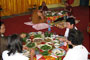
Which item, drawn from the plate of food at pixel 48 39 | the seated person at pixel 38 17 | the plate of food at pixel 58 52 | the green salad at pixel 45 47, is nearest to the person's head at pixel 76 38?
the plate of food at pixel 58 52

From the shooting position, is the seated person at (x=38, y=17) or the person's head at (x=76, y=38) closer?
the person's head at (x=76, y=38)

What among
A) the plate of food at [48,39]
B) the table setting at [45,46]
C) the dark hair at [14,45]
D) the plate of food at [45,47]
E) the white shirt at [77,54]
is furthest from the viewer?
the plate of food at [48,39]

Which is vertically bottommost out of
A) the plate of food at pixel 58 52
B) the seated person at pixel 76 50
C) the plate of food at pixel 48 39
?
the plate of food at pixel 58 52

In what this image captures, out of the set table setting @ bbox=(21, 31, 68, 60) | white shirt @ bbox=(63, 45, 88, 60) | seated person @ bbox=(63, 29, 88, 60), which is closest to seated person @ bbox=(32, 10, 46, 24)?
table setting @ bbox=(21, 31, 68, 60)

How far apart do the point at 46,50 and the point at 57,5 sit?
7637mm

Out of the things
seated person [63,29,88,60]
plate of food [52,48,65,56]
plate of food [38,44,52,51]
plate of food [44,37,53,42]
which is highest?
seated person [63,29,88,60]

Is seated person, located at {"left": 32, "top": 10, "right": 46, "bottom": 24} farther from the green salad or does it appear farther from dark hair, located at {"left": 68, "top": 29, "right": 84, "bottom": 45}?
dark hair, located at {"left": 68, "top": 29, "right": 84, "bottom": 45}

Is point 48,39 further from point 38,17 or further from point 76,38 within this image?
point 38,17

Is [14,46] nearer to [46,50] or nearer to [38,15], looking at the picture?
[46,50]

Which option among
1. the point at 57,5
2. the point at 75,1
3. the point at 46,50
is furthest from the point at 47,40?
the point at 75,1

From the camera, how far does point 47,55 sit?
2.32 metres

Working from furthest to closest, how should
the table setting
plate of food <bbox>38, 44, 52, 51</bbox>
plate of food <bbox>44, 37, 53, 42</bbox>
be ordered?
plate of food <bbox>44, 37, 53, 42</bbox> → plate of food <bbox>38, 44, 52, 51</bbox> → the table setting

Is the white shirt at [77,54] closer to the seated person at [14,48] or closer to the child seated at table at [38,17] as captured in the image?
the seated person at [14,48]

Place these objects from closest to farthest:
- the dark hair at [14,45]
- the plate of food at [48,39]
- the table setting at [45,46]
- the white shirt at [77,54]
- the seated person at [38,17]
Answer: the dark hair at [14,45]
the white shirt at [77,54]
the table setting at [45,46]
the plate of food at [48,39]
the seated person at [38,17]
